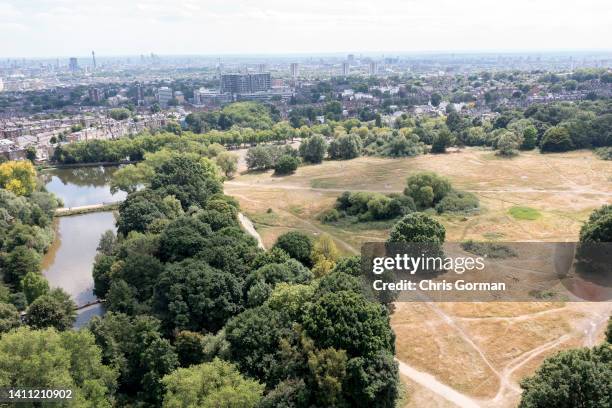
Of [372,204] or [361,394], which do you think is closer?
[361,394]

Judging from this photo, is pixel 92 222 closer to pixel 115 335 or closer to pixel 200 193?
pixel 200 193

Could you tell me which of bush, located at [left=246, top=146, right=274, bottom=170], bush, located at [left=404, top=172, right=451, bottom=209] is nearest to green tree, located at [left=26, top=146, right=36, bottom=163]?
bush, located at [left=246, top=146, right=274, bottom=170]

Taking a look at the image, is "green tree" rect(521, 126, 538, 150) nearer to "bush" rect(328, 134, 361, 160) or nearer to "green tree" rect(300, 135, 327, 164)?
"bush" rect(328, 134, 361, 160)

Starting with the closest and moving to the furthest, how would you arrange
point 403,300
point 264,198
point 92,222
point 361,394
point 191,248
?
1. point 361,394
2. point 403,300
3. point 191,248
4. point 92,222
5. point 264,198

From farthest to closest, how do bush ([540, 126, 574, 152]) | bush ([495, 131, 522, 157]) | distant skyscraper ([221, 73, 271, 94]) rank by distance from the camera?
distant skyscraper ([221, 73, 271, 94]), bush ([540, 126, 574, 152]), bush ([495, 131, 522, 157])

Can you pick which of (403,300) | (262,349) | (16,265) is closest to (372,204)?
(403,300)

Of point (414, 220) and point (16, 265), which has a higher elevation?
point (414, 220)
